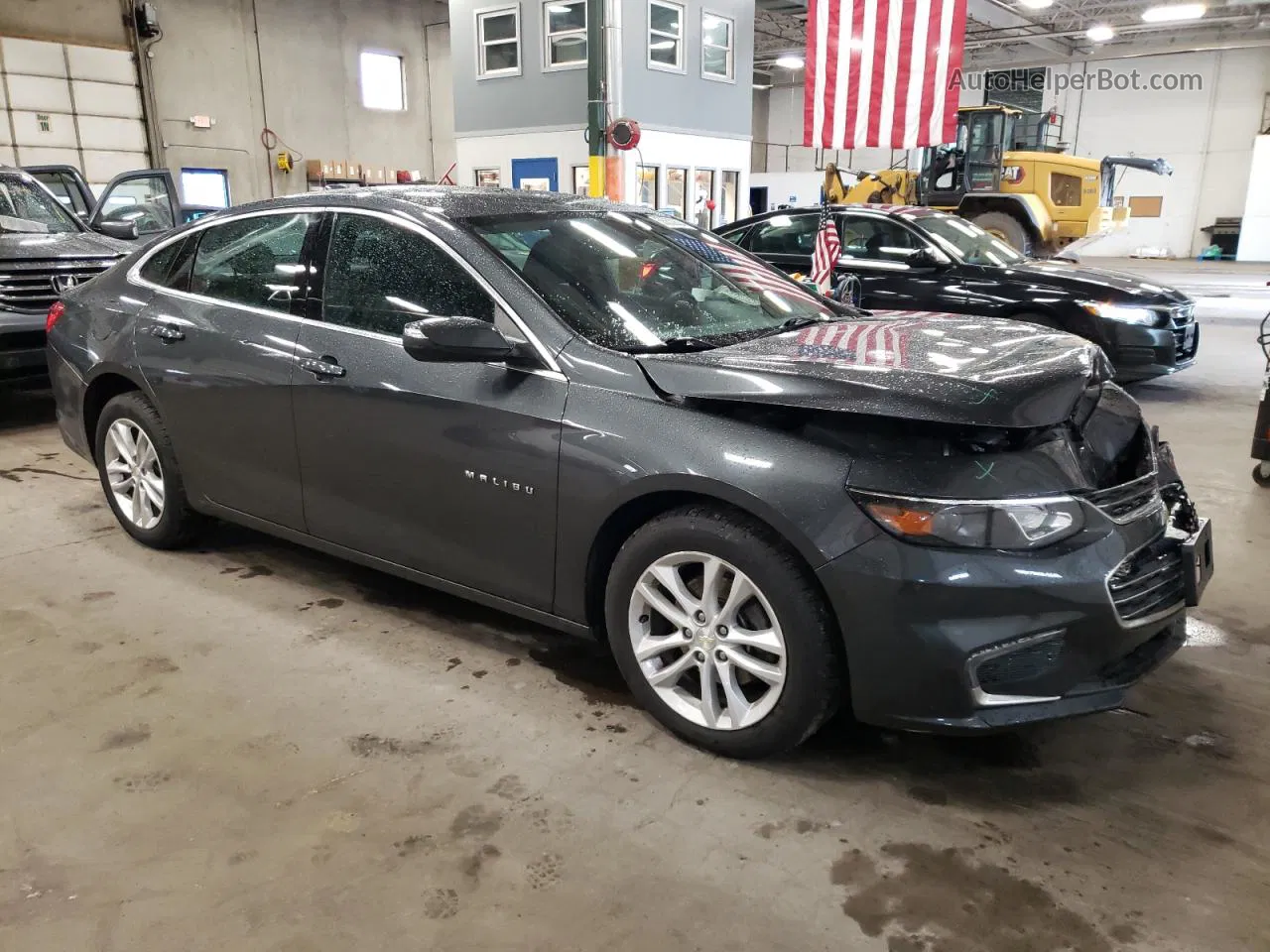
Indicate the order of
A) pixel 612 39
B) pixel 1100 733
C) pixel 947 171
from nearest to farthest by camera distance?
pixel 1100 733, pixel 612 39, pixel 947 171

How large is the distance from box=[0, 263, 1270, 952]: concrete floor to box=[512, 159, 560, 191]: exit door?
12.0m

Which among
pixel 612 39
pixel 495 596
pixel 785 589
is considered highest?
pixel 612 39

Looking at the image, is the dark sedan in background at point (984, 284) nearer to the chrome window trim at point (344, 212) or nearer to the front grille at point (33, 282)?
the chrome window trim at point (344, 212)

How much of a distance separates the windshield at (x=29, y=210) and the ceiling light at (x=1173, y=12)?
72.3 feet

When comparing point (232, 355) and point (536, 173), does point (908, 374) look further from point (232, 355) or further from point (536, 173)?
A: point (536, 173)

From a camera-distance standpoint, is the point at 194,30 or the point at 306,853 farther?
the point at 194,30

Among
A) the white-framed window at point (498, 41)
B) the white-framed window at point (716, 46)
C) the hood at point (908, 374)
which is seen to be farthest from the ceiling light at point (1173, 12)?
the hood at point (908, 374)

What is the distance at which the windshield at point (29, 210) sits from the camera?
22.6 feet

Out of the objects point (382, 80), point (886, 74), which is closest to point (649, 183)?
point (886, 74)

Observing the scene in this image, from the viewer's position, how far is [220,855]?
85.9 inches

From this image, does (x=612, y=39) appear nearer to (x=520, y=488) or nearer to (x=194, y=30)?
(x=520, y=488)

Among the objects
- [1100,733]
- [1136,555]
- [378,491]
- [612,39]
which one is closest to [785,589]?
[1136,555]

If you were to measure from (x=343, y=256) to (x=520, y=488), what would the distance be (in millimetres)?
1106

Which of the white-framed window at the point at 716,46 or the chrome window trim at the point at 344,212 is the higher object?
the white-framed window at the point at 716,46
